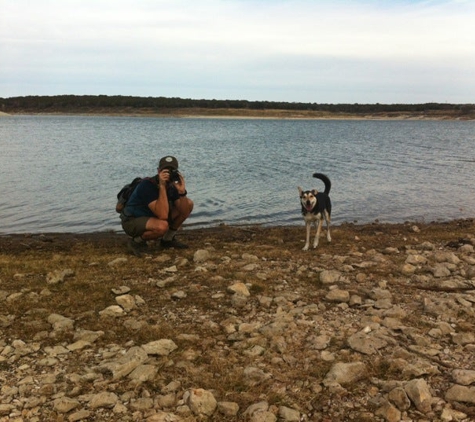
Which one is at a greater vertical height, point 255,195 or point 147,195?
point 147,195

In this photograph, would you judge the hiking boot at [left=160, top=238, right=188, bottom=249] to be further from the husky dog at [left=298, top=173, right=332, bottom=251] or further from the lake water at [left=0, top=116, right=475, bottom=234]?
the lake water at [left=0, top=116, right=475, bottom=234]

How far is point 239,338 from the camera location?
4.80 m

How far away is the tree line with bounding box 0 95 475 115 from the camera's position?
133000 millimetres

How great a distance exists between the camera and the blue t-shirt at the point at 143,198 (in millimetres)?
8070

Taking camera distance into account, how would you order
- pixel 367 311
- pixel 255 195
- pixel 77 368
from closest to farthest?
pixel 77 368, pixel 367 311, pixel 255 195

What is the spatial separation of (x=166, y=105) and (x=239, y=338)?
442ft

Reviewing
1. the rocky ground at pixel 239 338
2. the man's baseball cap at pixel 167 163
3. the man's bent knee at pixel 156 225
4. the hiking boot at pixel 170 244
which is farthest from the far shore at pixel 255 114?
the rocky ground at pixel 239 338

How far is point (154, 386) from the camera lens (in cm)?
389

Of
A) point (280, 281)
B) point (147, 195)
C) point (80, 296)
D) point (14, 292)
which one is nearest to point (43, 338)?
point (80, 296)

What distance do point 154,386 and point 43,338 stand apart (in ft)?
5.22

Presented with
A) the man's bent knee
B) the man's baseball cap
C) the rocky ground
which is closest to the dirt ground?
the man's bent knee

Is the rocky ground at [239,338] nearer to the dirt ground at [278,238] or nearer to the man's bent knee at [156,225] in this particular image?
the man's bent knee at [156,225]

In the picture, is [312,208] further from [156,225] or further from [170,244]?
[156,225]

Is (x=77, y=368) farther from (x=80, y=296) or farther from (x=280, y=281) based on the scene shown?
(x=280, y=281)
